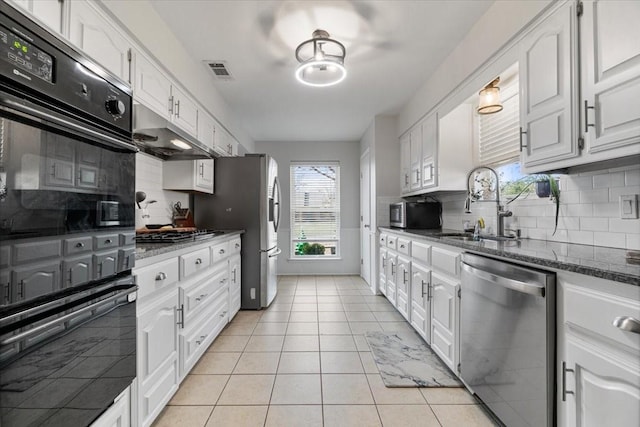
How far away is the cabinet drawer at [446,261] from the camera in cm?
195

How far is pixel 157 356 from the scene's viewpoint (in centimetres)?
155

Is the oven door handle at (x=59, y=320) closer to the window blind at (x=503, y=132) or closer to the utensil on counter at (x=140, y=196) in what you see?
the utensil on counter at (x=140, y=196)

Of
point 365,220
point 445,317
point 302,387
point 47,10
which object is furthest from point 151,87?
point 365,220

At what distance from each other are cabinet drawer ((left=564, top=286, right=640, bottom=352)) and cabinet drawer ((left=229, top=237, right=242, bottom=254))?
2.65m

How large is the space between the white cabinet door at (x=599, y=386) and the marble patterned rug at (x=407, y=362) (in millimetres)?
967

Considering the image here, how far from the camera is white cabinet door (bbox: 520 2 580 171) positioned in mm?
1470

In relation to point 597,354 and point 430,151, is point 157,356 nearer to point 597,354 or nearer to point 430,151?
point 597,354

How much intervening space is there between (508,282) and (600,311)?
0.41 metres

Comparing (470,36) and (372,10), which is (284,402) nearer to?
(372,10)

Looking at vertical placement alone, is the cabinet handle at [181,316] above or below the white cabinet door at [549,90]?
below

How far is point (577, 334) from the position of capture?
1095mm

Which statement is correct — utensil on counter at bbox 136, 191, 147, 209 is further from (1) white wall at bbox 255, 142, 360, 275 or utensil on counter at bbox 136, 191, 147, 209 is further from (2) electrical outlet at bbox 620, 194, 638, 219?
(1) white wall at bbox 255, 142, 360, 275

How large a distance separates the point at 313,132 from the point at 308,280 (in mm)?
2552

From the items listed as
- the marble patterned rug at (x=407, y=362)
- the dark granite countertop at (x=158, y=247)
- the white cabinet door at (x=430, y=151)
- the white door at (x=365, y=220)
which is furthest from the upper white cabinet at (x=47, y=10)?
the white door at (x=365, y=220)
